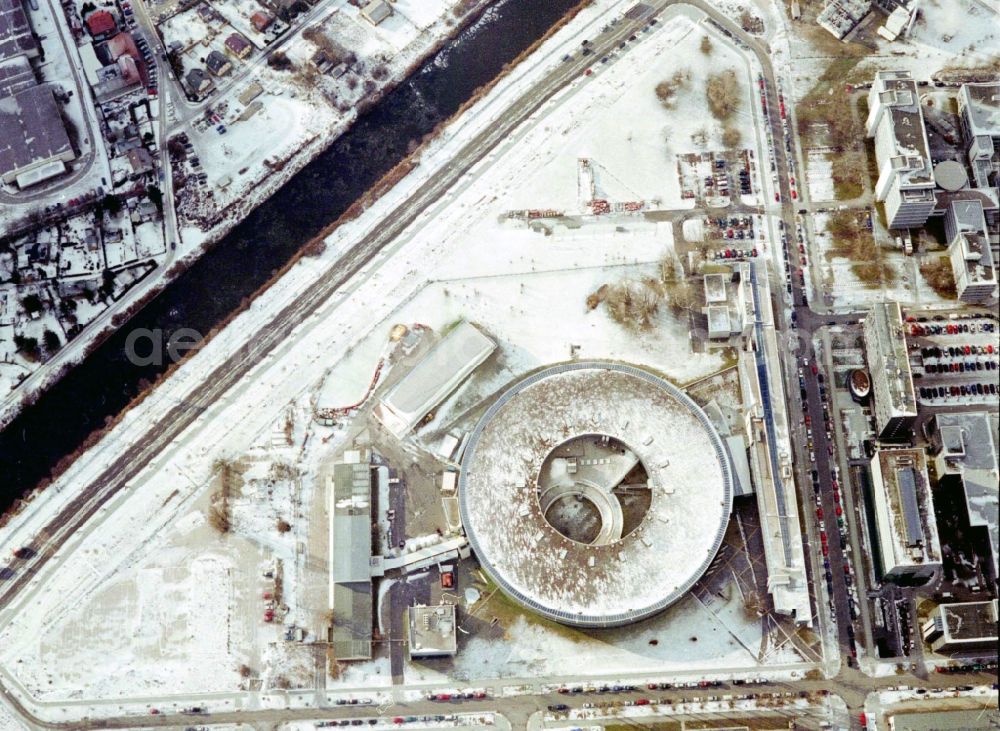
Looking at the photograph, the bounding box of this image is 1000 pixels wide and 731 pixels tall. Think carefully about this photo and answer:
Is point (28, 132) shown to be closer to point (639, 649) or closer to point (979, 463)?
point (639, 649)

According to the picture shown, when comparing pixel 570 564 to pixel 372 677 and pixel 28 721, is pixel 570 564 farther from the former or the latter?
pixel 28 721

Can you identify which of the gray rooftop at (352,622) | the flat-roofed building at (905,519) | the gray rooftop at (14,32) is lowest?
the gray rooftop at (352,622)

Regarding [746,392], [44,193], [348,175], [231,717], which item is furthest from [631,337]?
[44,193]

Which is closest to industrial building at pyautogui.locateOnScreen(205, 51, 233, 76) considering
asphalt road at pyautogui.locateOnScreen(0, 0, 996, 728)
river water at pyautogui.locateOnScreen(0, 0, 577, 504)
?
river water at pyautogui.locateOnScreen(0, 0, 577, 504)

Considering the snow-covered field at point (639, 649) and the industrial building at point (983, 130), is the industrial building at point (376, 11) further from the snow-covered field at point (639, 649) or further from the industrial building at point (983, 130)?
the snow-covered field at point (639, 649)

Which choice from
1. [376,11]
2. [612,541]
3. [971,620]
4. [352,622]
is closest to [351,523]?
[352,622]

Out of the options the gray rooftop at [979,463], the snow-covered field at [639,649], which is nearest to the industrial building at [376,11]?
the snow-covered field at [639,649]

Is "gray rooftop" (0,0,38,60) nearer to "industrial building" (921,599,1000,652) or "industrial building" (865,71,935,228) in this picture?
"industrial building" (865,71,935,228)
